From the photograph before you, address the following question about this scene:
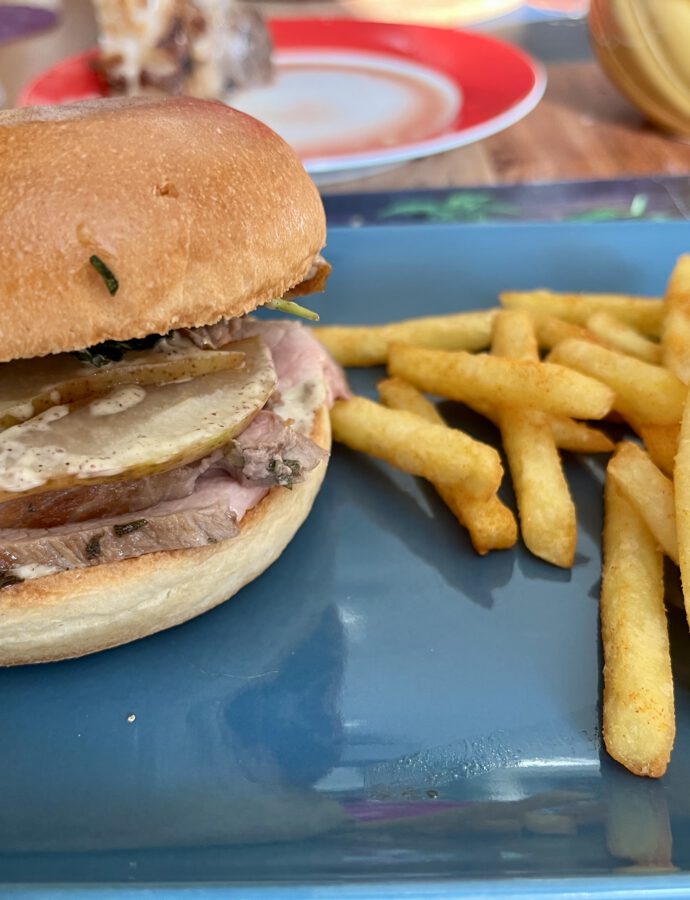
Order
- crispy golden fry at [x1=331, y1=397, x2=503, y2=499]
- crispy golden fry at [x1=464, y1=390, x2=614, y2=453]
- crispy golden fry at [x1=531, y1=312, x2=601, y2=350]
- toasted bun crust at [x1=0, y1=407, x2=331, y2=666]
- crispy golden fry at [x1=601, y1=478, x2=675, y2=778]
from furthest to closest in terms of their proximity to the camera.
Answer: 1. crispy golden fry at [x1=531, y1=312, x2=601, y2=350]
2. crispy golden fry at [x1=464, y1=390, x2=614, y2=453]
3. crispy golden fry at [x1=331, y1=397, x2=503, y2=499]
4. toasted bun crust at [x1=0, y1=407, x2=331, y2=666]
5. crispy golden fry at [x1=601, y1=478, x2=675, y2=778]

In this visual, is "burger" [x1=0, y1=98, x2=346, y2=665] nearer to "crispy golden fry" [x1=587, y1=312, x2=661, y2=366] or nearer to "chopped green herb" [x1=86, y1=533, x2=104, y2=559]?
"chopped green herb" [x1=86, y1=533, x2=104, y2=559]

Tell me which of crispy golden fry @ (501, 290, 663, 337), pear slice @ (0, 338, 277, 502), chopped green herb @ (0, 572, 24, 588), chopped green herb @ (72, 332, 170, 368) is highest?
chopped green herb @ (72, 332, 170, 368)

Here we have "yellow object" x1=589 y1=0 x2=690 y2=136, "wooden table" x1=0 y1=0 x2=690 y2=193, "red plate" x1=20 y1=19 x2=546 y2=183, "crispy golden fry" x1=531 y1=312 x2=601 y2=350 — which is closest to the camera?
"crispy golden fry" x1=531 y1=312 x2=601 y2=350

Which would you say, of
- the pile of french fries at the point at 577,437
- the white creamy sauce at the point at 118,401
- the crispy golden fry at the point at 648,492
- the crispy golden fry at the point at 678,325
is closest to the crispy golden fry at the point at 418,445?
the pile of french fries at the point at 577,437

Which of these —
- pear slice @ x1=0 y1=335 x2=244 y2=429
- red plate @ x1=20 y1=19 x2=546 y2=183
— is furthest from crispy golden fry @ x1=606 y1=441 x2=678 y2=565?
red plate @ x1=20 y1=19 x2=546 y2=183

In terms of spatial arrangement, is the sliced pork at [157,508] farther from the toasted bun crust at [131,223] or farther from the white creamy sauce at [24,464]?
the toasted bun crust at [131,223]

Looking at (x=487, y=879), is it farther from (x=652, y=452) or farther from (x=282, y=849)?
(x=652, y=452)

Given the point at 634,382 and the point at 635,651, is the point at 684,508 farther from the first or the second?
the point at 634,382
